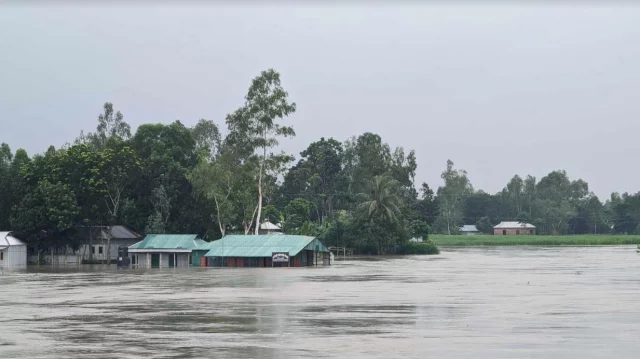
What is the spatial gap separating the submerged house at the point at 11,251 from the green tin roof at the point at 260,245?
65.3ft

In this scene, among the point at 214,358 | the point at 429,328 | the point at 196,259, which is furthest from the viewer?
the point at 196,259

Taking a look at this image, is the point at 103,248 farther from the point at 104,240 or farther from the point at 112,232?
the point at 112,232

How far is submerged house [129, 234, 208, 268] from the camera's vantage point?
82188mm

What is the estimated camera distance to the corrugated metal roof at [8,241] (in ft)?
279

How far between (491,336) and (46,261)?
242 feet

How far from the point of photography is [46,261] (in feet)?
296

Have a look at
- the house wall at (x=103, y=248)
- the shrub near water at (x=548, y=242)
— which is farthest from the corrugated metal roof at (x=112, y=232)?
the shrub near water at (x=548, y=242)

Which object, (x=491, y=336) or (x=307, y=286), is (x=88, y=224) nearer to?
(x=307, y=286)

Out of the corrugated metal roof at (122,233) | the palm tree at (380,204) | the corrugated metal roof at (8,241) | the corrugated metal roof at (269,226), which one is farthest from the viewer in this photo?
the corrugated metal roof at (269,226)

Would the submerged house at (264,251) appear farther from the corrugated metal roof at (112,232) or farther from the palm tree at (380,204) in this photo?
the palm tree at (380,204)

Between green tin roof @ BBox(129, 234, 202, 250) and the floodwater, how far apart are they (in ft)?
101

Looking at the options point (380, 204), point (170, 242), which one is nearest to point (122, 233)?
point (170, 242)

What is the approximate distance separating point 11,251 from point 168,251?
16.0m

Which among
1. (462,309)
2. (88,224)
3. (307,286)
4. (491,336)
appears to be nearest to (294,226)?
(88,224)
